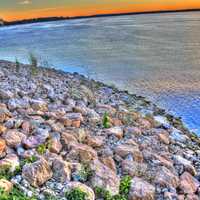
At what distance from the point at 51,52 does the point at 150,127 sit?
26.6 metres

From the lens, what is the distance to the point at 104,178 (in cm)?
785

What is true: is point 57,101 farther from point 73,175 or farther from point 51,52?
point 51,52

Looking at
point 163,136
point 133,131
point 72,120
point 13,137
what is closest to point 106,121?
point 133,131

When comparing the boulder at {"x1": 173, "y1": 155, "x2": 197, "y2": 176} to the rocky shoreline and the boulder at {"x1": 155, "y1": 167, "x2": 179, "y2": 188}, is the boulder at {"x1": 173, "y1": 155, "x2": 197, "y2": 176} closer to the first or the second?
the rocky shoreline

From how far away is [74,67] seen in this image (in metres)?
28.1

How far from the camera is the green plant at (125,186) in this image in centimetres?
777

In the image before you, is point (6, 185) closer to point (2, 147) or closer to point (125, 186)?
point (2, 147)

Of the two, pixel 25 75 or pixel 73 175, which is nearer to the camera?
pixel 73 175

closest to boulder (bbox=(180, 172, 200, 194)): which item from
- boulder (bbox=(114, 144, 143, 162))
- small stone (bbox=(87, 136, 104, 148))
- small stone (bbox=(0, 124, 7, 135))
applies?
boulder (bbox=(114, 144, 143, 162))

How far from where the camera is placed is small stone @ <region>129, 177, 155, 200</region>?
7723 millimetres

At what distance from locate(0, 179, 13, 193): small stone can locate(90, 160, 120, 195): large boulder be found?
4.81 feet

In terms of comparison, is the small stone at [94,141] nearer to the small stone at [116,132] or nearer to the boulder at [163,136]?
the small stone at [116,132]

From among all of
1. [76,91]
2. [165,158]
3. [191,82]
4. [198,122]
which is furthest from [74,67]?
[165,158]

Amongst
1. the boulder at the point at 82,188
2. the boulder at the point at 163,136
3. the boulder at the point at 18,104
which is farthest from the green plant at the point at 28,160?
the boulder at the point at 163,136
